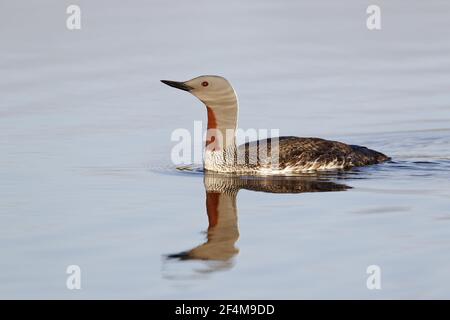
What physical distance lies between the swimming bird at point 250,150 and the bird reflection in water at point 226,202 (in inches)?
7.2

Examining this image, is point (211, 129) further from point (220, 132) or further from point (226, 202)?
point (226, 202)

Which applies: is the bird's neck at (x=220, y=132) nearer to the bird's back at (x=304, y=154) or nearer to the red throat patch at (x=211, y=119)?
the red throat patch at (x=211, y=119)

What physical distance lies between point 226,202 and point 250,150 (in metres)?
1.69

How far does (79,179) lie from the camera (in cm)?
1114

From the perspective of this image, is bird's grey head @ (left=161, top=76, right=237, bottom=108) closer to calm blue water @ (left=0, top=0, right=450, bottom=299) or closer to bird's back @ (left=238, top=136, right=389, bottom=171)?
bird's back @ (left=238, top=136, right=389, bottom=171)

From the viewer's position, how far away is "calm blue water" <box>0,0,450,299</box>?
26.1 ft

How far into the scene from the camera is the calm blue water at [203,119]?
26.1 feet

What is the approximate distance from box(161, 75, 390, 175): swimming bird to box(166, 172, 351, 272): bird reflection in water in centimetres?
18

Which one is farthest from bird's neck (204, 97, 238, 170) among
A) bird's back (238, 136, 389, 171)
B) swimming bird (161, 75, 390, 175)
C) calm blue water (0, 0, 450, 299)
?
calm blue water (0, 0, 450, 299)

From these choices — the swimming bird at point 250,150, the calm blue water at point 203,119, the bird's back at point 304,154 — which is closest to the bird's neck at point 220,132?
the swimming bird at point 250,150

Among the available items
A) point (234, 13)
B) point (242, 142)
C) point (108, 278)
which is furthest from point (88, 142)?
point (234, 13)

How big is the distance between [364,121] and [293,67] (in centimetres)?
297
